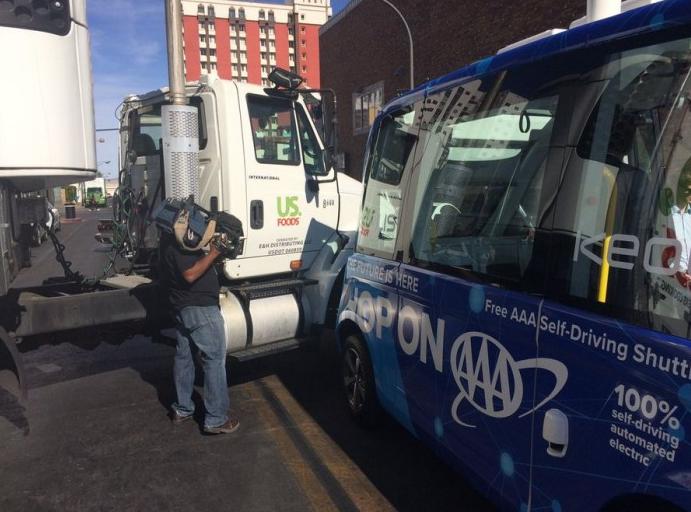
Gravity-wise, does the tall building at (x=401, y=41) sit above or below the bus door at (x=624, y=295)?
above

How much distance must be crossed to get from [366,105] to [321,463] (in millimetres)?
25511

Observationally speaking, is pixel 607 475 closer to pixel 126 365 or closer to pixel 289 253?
pixel 289 253

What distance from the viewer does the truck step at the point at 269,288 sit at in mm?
5098

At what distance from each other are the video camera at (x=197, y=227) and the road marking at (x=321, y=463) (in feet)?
4.70

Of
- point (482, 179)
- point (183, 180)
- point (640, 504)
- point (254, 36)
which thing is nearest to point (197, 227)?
point (183, 180)

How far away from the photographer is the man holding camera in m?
4.00

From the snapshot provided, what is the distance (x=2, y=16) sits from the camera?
10.5 ft

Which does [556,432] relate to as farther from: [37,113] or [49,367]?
[49,367]

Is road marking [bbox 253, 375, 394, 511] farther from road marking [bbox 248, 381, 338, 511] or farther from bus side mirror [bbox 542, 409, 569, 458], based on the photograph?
bus side mirror [bbox 542, 409, 569, 458]

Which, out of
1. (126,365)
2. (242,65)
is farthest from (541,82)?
(242,65)

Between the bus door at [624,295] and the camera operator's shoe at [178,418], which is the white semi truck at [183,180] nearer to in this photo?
the camera operator's shoe at [178,418]

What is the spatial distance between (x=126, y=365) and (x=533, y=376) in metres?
4.91

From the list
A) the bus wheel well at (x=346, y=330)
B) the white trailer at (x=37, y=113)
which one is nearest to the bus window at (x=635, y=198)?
the bus wheel well at (x=346, y=330)

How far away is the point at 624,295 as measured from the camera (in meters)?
1.95
